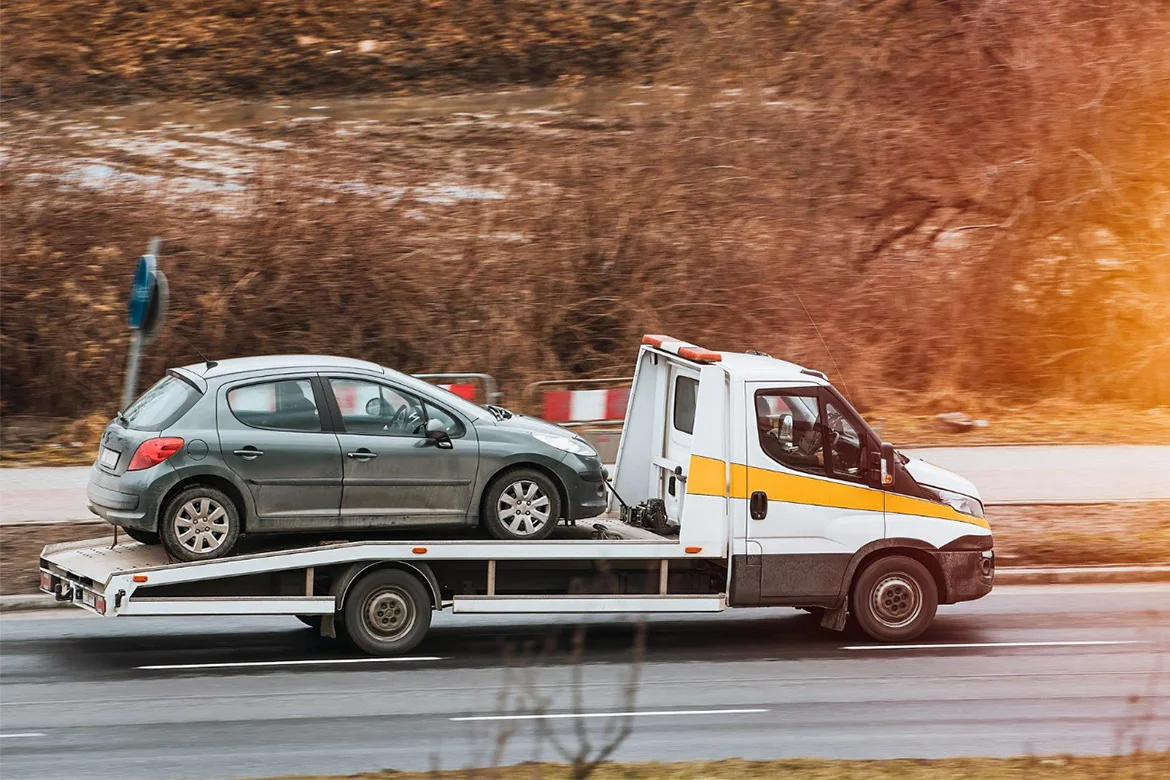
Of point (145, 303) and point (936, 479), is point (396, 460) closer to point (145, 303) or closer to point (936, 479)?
point (936, 479)

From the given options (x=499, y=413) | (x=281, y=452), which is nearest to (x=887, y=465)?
(x=499, y=413)

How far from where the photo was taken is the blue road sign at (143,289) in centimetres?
1420

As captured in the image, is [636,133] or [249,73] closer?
[636,133]

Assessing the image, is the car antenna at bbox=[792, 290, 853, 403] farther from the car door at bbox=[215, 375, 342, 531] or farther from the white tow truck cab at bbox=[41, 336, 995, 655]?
the car door at bbox=[215, 375, 342, 531]

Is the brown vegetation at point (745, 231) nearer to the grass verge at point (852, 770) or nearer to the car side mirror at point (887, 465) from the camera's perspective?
the car side mirror at point (887, 465)

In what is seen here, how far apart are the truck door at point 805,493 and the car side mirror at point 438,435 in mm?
2223

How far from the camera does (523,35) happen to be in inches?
1104

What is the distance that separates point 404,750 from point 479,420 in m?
2.99

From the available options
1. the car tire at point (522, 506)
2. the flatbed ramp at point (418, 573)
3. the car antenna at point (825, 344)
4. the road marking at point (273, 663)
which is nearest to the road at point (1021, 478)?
the car antenna at point (825, 344)

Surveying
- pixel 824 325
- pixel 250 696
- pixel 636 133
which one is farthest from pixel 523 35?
pixel 250 696

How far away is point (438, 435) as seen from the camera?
1113 cm

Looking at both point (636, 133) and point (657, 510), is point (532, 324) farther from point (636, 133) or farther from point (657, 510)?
point (657, 510)

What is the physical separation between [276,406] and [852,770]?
4.89 m

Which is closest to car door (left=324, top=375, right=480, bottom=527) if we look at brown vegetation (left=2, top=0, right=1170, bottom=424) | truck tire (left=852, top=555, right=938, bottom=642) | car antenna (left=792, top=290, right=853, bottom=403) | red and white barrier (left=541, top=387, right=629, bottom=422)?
truck tire (left=852, top=555, right=938, bottom=642)
